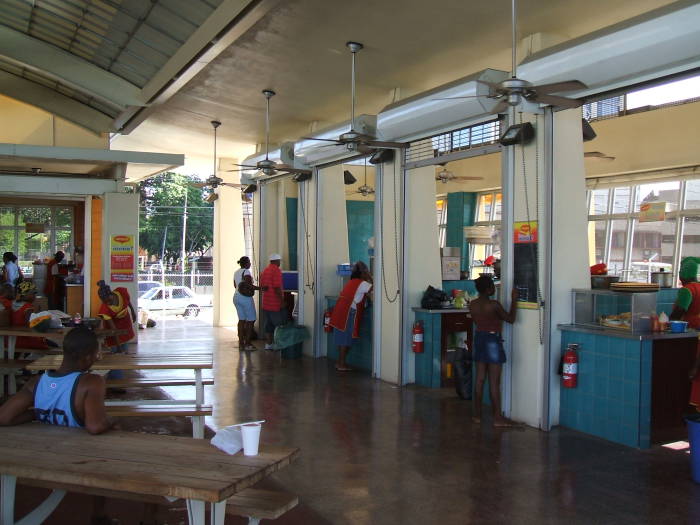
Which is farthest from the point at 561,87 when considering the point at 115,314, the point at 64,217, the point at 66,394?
the point at 64,217

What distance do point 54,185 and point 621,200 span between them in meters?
10.1

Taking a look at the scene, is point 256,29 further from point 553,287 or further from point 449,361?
point 449,361

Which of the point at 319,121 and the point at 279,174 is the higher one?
the point at 319,121

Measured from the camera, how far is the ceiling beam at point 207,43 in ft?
18.5

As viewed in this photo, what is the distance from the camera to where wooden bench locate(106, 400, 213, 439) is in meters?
5.06

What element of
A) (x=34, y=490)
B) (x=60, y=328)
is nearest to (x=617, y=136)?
(x=60, y=328)

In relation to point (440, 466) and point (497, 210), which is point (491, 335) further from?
point (497, 210)

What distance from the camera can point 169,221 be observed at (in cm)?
3166

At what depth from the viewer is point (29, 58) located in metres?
9.04

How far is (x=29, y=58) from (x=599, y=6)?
7.46 metres

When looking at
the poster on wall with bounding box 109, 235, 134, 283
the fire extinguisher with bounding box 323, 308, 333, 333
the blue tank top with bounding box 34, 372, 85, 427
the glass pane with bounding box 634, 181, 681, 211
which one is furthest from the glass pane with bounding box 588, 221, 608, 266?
the blue tank top with bounding box 34, 372, 85, 427

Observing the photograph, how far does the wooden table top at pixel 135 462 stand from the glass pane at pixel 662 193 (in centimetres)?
1051

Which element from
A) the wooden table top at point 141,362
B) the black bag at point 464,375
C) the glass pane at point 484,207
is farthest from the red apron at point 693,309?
the glass pane at point 484,207

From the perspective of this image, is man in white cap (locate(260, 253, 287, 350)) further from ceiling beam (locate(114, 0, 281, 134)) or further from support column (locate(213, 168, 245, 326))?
support column (locate(213, 168, 245, 326))
